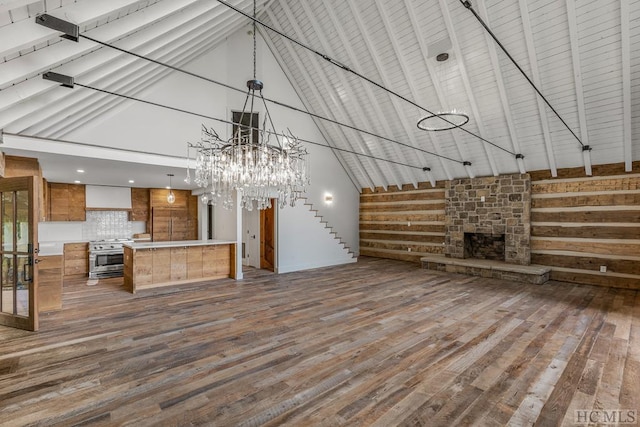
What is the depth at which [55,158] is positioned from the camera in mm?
5430

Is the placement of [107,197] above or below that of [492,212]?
above

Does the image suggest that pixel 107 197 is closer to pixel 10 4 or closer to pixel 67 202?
pixel 67 202

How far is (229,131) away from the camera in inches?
325

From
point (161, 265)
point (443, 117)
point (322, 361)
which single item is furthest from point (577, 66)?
point (161, 265)

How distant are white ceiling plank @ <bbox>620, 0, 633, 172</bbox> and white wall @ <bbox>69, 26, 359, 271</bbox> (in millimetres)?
7425

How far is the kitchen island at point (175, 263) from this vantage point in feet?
20.8

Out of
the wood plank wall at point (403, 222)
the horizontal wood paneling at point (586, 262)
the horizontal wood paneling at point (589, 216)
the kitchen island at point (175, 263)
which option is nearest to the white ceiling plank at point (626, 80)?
the horizontal wood paneling at point (589, 216)

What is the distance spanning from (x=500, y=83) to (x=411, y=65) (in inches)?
77.1

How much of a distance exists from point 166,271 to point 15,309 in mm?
2536

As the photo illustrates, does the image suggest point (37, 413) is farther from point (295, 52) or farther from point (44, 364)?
point (295, 52)

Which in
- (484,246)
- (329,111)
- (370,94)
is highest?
(329,111)

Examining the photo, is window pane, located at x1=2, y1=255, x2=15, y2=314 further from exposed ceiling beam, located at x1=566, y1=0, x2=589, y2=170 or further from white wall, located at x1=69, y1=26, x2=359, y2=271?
exposed ceiling beam, located at x1=566, y1=0, x2=589, y2=170

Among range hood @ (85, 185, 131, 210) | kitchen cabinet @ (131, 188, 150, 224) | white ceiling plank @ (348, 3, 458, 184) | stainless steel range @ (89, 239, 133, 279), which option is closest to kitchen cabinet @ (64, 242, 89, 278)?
stainless steel range @ (89, 239, 133, 279)

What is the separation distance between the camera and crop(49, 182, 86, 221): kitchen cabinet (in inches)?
332
